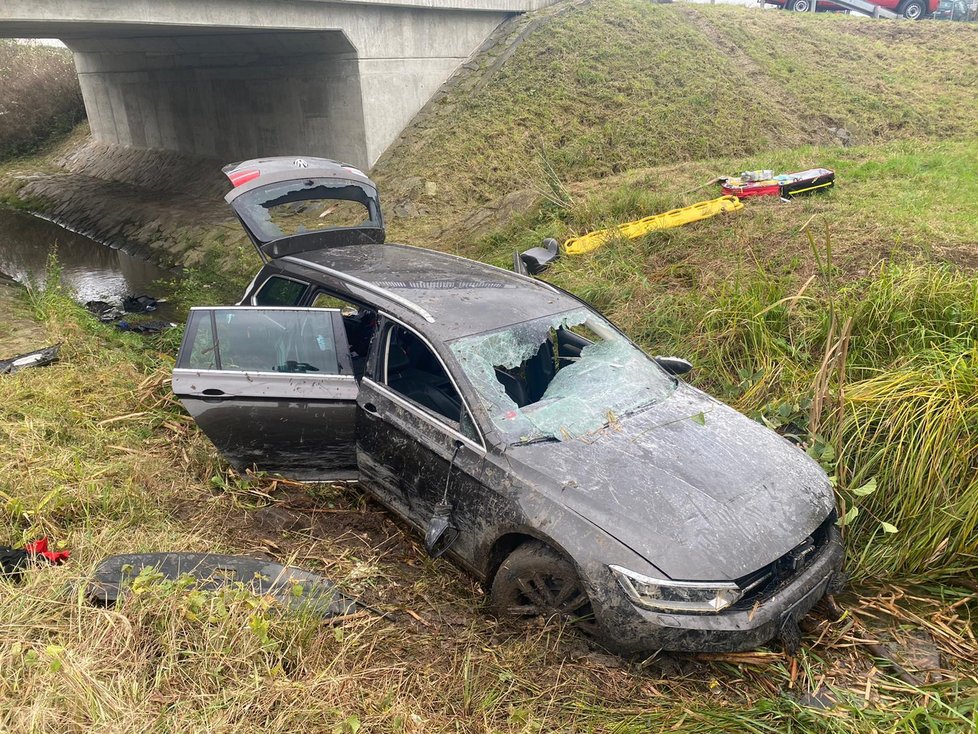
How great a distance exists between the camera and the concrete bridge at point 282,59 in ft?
36.1

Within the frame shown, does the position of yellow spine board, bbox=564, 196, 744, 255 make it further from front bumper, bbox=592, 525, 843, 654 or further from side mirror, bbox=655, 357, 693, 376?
front bumper, bbox=592, 525, 843, 654

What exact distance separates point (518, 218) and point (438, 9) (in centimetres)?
756

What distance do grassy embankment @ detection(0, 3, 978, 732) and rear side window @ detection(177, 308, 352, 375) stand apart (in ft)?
2.94

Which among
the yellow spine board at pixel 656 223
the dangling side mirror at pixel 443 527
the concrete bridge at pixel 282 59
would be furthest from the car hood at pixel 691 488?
the concrete bridge at pixel 282 59

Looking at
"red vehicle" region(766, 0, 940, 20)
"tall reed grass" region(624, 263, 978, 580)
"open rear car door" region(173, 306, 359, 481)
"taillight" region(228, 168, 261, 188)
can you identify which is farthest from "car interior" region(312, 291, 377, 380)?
"red vehicle" region(766, 0, 940, 20)

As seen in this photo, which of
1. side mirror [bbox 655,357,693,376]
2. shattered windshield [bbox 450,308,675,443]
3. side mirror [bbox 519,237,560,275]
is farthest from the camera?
side mirror [bbox 519,237,560,275]

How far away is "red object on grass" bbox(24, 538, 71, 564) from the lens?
3.47m

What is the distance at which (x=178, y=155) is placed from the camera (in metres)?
18.4

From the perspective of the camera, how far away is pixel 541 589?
323 cm

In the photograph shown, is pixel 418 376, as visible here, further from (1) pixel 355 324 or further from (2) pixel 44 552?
(2) pixel 44 552

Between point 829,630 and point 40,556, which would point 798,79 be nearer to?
point 829,630

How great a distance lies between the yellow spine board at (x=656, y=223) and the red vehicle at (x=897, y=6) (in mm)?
16522

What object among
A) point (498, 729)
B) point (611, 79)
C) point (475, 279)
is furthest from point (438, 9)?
point (498, 729)

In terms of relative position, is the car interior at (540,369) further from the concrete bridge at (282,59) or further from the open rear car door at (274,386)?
Result: the concrete bridge at (282,59)
